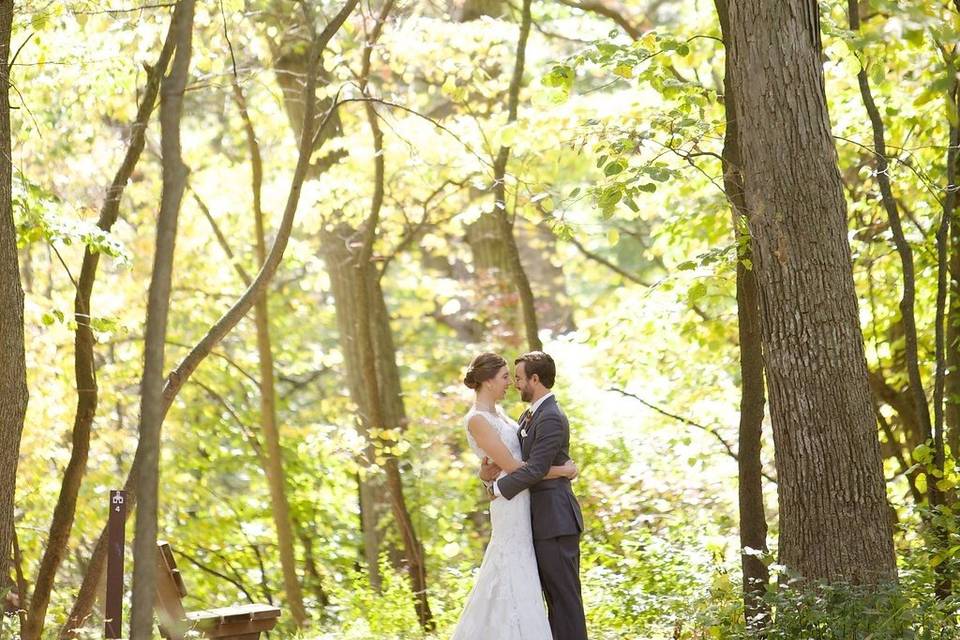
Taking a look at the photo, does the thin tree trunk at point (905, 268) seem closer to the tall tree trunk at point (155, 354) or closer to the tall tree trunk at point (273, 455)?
the tall tree trunk at point (155, 354)

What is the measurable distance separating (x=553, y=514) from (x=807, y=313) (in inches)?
72.2

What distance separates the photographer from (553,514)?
6.58 meters

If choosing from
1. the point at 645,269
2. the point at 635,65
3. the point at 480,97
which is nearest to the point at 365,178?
the point at 480,97

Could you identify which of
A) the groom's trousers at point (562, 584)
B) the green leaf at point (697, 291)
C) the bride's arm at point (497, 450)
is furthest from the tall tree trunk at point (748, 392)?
the bride's arm at point (497, 450)

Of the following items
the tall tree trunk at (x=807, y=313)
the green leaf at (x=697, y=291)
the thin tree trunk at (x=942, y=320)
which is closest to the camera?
the tall tree trunk at (x=807, y=313)

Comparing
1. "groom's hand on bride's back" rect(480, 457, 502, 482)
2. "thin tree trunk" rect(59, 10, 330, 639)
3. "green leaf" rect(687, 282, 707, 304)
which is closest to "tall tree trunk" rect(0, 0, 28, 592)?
"thin tree trunk" rect(59, 10, 330, 639)

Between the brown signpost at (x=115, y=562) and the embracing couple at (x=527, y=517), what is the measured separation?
1871 mm

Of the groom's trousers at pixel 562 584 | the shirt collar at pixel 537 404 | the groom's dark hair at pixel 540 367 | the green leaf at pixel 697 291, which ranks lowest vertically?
the groom's trousers at pixel 562 584

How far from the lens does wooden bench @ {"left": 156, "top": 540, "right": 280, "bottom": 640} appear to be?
7.25 metres

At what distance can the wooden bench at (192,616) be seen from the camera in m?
7.25

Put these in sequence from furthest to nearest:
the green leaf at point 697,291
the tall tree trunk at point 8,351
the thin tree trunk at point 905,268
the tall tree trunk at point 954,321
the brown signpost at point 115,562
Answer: the tall tree trunk at point 954,321 < the thin tree trunk at point 905,268 < the green leaf at point 697,291 < the tall tree trunk at point 8,351 < the brown signpost at point 115,562

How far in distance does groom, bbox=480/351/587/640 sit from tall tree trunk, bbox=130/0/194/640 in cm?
269

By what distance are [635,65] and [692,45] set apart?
218 centimetres

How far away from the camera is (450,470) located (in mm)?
13633
